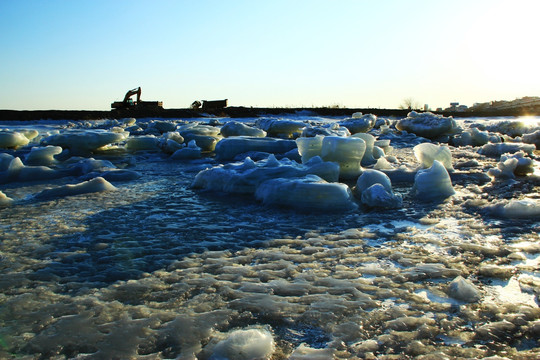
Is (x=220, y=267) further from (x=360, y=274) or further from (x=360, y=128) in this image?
(x=360, y=128)

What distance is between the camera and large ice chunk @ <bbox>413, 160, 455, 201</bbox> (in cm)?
293

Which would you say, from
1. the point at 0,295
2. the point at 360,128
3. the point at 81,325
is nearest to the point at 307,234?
the point at 81,325

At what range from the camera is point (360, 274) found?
1.59 metres

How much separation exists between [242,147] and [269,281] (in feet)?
12.5

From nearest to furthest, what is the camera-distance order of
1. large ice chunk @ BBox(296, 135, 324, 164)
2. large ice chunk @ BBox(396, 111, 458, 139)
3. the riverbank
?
large ice chunk @ BBox(296, 135, 324, 164) → large ice chunk @ BBox(396, 111, 458, 139) → the riverbank

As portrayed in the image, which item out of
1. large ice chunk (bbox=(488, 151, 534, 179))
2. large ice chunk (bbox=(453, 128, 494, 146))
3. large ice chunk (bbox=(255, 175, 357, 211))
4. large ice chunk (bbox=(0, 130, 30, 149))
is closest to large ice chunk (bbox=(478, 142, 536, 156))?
large ice chunk (bbox=(453, 128, 494, 146))

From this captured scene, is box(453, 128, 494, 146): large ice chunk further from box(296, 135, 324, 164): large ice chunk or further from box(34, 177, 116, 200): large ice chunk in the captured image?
box(34, 177, 116, 200): large ice chunk

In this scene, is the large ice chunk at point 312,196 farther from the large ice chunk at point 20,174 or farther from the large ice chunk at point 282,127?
the large ice chunk at point 282,127

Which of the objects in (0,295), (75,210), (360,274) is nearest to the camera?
(0,295)

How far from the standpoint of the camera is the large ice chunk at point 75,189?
3.06 metres

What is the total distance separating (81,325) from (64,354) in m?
0.14

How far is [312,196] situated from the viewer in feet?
8.61

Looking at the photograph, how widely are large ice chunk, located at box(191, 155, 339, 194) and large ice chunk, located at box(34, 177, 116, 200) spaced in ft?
2.24

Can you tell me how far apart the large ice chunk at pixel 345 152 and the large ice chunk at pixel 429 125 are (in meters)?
5.12
